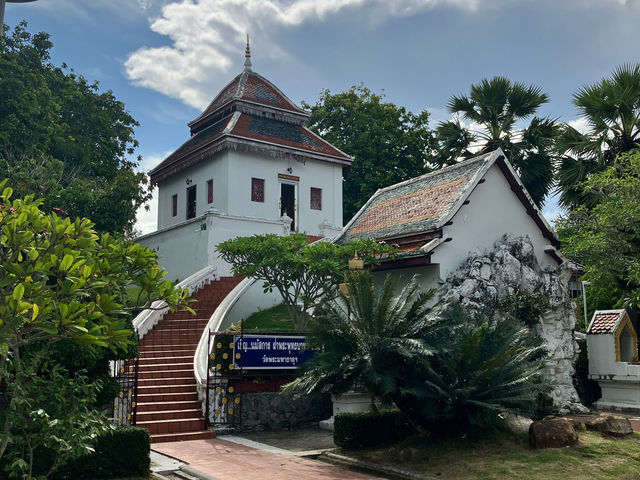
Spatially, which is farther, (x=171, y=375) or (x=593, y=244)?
(x=593, y=244)

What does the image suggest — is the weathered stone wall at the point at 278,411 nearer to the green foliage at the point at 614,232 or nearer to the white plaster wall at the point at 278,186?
the green foliage at the point at 614,232

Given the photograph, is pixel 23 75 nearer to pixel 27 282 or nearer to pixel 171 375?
pixel 171 375

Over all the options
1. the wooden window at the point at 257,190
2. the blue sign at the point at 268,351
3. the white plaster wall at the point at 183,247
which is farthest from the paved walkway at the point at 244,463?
the wooden window at the point at 257,190

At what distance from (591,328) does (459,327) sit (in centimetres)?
1051

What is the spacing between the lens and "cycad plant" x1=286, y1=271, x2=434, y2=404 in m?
11.2

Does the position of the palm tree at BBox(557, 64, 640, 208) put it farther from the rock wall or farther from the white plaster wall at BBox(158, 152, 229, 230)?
the white plaster wall at BBox(158, 152, 229, 230)

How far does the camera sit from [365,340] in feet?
37.6

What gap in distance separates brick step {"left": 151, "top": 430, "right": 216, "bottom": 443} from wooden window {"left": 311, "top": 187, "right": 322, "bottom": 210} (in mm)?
20255

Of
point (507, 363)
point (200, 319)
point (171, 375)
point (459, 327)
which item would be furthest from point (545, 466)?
point (200, 319)

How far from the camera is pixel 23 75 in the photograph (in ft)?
90.7

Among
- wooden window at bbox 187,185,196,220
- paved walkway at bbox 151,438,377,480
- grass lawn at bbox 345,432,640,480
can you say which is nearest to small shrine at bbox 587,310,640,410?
grass lawn at bbox 345,432,640,480

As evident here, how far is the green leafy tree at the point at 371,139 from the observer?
3941cm

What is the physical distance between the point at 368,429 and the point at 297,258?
5527 mm

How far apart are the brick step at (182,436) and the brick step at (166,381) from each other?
1764 mm
